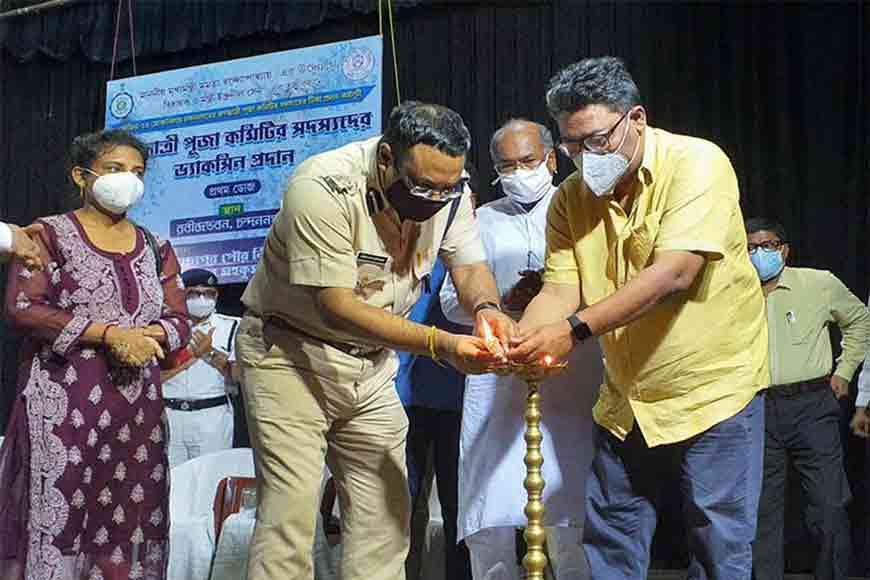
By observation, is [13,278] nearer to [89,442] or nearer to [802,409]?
[89,442]

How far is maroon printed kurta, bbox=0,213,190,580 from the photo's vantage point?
341 cm

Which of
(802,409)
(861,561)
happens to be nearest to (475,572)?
(802,409)

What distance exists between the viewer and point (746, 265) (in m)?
2.67

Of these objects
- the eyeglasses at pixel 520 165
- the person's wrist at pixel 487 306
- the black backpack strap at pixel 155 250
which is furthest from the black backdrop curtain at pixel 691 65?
the person's wrist at pixel 487 306

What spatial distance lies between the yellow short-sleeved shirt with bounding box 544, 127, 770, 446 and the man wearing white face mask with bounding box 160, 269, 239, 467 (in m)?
3.67

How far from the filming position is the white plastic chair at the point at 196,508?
4.51 meters

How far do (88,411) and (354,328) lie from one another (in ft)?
4.00

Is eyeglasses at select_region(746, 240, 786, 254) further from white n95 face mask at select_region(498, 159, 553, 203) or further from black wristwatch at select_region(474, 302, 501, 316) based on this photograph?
black wristwatch at select_region(474, 302, 501, 316)

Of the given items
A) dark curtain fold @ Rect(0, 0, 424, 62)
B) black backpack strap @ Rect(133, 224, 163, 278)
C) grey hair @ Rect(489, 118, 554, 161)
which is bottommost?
black backpack strap @ Rect(133, 224, 163, 278)

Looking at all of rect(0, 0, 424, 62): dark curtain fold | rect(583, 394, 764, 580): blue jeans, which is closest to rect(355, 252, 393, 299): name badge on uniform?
rect(583, 394, 764, 580): blue jeans

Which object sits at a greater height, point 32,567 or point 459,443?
point 459,443

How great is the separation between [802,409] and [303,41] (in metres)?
3.43

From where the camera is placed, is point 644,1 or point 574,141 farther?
point 644,1

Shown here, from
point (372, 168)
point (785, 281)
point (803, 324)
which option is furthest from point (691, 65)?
point (372, 168)
